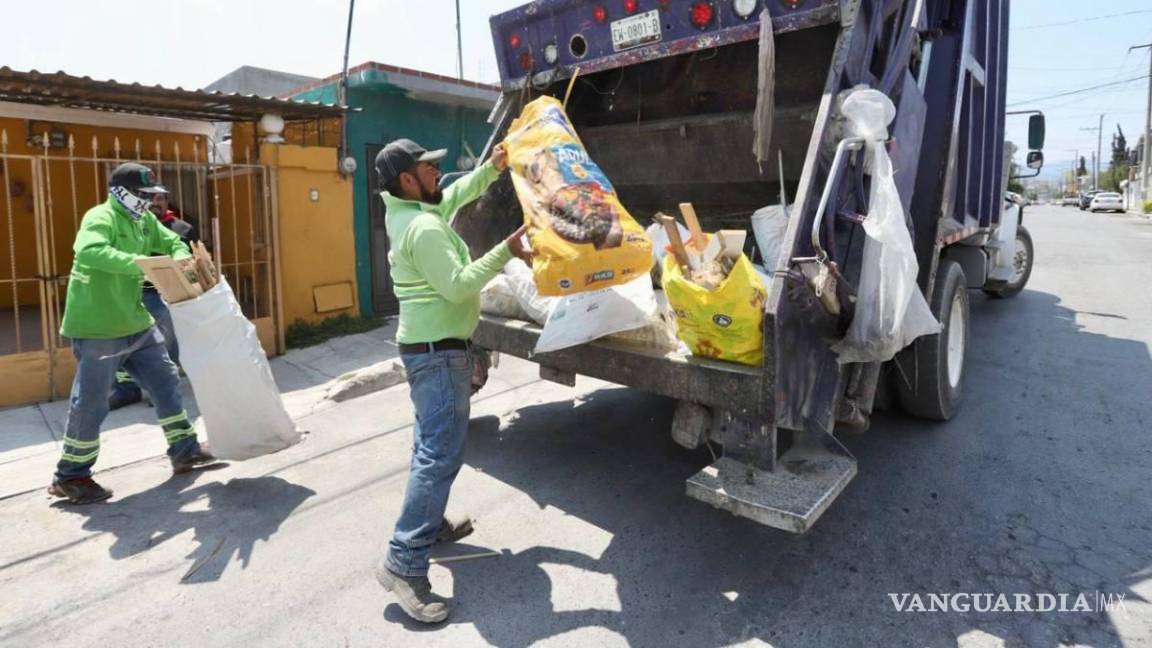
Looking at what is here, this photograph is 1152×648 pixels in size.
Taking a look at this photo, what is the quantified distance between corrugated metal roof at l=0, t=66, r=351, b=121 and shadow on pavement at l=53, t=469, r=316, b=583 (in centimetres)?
303

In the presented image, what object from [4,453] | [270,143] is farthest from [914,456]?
[270,143]

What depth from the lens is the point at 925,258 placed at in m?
3.40

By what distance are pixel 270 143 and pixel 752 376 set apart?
17.3 ft

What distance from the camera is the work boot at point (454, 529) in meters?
2.82

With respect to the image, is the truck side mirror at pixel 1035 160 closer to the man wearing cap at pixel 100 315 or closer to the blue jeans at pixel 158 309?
the man wearing cap at pixel 100 315

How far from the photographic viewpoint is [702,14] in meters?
3.23

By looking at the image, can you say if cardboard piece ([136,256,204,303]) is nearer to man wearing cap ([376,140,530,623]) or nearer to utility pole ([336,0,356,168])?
man wearing cap ([376,140,530,623])

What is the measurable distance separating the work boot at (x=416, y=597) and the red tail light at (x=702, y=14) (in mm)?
2606

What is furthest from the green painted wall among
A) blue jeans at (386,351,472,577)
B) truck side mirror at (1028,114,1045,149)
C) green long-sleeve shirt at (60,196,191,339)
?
truck side mirror at (1028,114,1045,149)

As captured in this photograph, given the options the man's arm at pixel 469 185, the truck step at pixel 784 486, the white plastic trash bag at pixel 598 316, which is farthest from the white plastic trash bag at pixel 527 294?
the truck step at pixel 784 486

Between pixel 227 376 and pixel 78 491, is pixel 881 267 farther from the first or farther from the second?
pixel 78 491

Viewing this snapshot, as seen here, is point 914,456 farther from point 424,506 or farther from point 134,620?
point 134,620

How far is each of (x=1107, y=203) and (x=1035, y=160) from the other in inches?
1601

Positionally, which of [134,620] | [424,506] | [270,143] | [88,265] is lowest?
[134,620]
